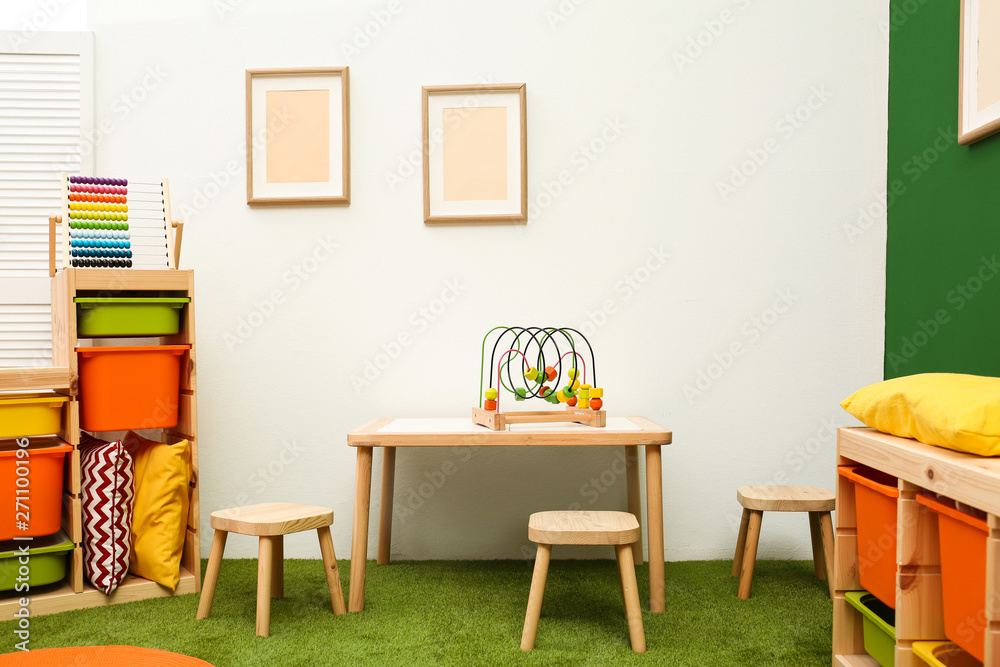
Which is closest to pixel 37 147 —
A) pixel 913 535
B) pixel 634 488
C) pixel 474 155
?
pixel 474 155

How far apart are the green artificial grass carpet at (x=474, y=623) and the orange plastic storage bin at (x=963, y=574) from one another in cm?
56

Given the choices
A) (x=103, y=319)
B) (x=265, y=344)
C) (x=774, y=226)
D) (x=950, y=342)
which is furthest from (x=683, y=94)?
(x=103, y=319)

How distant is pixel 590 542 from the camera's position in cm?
195

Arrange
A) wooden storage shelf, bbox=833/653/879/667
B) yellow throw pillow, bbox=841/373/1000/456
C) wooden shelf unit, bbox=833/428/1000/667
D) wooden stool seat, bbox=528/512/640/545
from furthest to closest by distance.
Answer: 1. wooden stool seat, bbox=528/512/640/545
2. wooden storage shelf, bbox=833/653/879/667
3. yellow throw pillow, bbox=841/373/1000/456
4. wooden shelf unit, bbox=833/428/1000/667

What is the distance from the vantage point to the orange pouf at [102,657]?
179cm

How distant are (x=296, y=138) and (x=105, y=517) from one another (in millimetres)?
1611

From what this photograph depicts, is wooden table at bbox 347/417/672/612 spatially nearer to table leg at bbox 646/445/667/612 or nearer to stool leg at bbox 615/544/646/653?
table leg at bbox 646/445/667/612

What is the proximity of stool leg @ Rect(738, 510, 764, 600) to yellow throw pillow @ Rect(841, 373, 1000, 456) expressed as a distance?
2.38 ft

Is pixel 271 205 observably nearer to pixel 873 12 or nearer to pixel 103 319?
pixel 103 319

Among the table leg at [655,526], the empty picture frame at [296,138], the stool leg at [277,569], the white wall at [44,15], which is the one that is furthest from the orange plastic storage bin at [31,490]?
the table leg at [655,526]

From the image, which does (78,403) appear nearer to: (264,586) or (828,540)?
(264,586)

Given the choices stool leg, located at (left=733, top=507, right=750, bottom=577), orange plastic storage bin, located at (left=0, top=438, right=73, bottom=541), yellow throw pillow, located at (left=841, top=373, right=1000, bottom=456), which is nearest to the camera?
yellow throw pillow, located at (left=841, top=373, right=1000, bottom=456)

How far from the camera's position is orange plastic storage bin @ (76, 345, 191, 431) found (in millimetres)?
2330

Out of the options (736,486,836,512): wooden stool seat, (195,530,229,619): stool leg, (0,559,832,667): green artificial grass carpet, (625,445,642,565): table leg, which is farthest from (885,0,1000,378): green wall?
(195,530,229,619): stool leg
